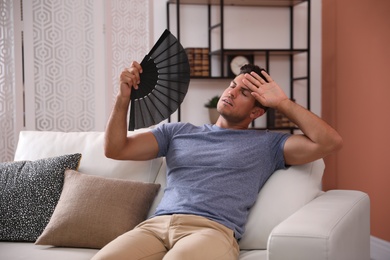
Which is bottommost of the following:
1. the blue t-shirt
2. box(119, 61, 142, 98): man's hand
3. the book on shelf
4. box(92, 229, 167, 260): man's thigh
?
box(92, 229, 167, 260): man's thigh

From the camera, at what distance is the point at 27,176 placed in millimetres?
2469

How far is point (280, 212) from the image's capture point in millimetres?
2229

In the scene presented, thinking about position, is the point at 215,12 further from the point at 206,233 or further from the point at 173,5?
the point at 206,233

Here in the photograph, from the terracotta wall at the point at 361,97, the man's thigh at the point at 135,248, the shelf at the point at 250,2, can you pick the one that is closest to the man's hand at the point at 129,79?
the man's thigh at the point at 135,248

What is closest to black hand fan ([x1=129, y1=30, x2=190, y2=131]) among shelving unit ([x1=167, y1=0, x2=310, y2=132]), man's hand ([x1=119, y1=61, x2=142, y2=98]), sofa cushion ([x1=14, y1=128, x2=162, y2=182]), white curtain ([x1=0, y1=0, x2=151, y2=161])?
man's hand ([x1=119, y1=61, x2=142, y2=98])

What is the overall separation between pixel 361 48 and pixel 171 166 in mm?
2331

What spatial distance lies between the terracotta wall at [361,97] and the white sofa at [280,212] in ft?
5.00

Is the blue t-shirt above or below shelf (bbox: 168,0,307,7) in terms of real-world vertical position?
below

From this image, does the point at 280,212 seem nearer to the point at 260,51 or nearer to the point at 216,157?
the point at 216,157

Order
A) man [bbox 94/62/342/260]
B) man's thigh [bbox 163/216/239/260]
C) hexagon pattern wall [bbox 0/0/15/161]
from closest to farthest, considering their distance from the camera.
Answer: man's thigh [bbox 163/216/239/260] → man [bbox 94/62/342/260] → hexagon pattern wall [bbox 0/0/15/161]

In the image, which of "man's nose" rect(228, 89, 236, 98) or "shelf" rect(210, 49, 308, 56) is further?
"shelf" rect(210, 49, 308, 56)

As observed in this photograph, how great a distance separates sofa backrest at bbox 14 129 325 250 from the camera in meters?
2.24

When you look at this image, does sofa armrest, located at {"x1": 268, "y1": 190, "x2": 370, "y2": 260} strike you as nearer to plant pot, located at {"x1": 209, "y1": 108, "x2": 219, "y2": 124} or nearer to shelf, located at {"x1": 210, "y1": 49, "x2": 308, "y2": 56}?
plant pot, located at {"x1": 209, "y1": 108, "x2": 219, "y2": 124}

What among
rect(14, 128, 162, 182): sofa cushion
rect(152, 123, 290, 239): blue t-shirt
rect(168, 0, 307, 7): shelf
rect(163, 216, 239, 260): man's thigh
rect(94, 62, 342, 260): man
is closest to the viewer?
rect(163, 216, 239, 260): man's thigh
